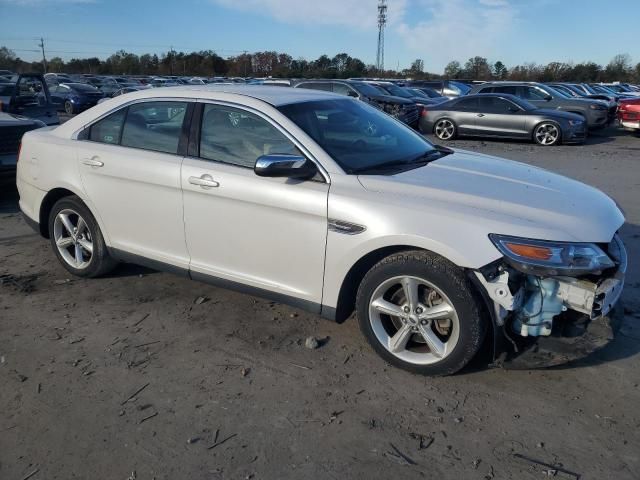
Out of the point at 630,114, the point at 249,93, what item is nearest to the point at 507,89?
the point at 630,114

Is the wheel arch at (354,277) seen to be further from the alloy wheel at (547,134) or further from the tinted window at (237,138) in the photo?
the alloy wheel at (547,134)

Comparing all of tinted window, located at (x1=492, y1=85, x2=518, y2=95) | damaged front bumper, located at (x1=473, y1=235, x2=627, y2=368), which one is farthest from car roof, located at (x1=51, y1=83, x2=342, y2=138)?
tinted window, located at (x1=492, y1=85, x2=518, y2=95)

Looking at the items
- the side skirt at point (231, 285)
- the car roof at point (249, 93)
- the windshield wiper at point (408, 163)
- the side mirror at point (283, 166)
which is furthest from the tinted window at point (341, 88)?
the side mirror at point (283, 166)

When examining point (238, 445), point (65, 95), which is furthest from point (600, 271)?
point (65, 95)

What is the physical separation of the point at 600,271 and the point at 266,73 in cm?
8838

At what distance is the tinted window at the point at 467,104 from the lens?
54.2 ft

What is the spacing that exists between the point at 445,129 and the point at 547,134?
2.96 m

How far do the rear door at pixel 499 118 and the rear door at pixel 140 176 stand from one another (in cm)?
1358

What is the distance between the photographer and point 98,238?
4.71m

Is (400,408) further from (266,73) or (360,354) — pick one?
(266,73)

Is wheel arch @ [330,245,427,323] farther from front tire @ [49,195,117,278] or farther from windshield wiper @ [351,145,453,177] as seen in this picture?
front tire @ [49,195,117,278]

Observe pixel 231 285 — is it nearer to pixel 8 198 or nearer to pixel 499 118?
pixel 8 198

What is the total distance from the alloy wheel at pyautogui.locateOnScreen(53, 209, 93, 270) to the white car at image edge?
6cm

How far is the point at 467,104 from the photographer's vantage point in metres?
16.7
